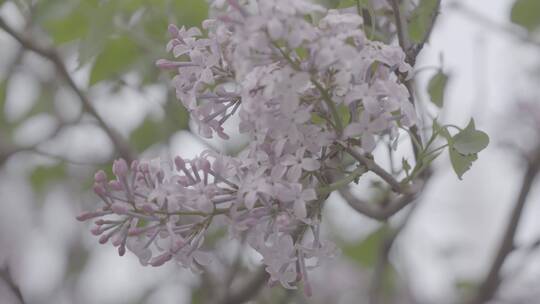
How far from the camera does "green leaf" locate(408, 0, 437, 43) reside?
1.61 m

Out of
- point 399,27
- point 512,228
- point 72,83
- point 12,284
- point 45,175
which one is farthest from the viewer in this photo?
point 45,175

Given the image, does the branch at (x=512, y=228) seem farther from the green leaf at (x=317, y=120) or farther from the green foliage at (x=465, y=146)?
the green leaf at (x=317, y=120)

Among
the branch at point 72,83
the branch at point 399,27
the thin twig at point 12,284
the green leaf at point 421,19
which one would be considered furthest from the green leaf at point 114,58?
the branch at point 399,27

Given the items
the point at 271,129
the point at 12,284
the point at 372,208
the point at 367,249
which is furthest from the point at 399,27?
the point at 367,249

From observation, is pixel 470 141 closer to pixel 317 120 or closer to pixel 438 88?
pixel 317 120

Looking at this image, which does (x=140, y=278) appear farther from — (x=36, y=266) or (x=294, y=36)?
(x=294, y=36)

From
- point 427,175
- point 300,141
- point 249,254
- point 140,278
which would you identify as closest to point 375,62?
point 300,141

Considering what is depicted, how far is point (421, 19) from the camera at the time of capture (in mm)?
1628

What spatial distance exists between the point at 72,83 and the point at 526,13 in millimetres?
1123

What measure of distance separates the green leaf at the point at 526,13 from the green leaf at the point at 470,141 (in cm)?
78

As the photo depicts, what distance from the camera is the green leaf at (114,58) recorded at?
2.23 m

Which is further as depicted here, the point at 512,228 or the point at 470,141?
the point at 512,228

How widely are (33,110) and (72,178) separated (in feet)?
2.16

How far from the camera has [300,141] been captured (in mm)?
1178
